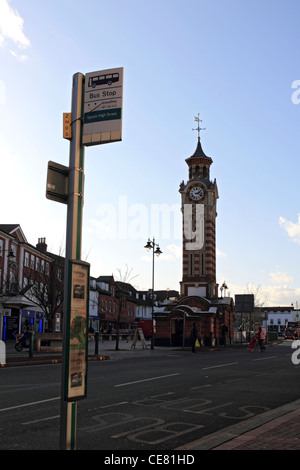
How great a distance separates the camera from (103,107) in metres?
4.92

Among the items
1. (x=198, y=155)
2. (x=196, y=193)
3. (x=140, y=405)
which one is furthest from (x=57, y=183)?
(x=198, y=155)

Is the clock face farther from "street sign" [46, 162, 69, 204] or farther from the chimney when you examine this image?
"street sign" [46, 162, 69, 204]

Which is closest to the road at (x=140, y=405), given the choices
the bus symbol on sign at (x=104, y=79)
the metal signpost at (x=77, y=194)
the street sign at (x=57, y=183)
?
the metal signpost at (x=77, y=194)

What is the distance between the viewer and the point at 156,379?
13344 mm

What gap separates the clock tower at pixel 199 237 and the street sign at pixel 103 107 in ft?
159

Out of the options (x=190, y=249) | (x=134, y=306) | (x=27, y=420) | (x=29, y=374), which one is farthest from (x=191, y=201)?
(x=27, y=420)

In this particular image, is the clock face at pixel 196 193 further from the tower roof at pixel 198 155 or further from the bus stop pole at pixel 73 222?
the bus stop pole at pixel 73 222

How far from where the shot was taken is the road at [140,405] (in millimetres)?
6355

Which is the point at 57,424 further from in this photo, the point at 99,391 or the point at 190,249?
the point at 190,249

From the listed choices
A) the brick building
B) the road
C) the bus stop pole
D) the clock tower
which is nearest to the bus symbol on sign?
the bus stop pole

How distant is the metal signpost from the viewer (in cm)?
439

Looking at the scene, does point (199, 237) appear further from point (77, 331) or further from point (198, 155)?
point (77, 331)

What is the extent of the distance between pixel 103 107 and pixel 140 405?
20.4ft
